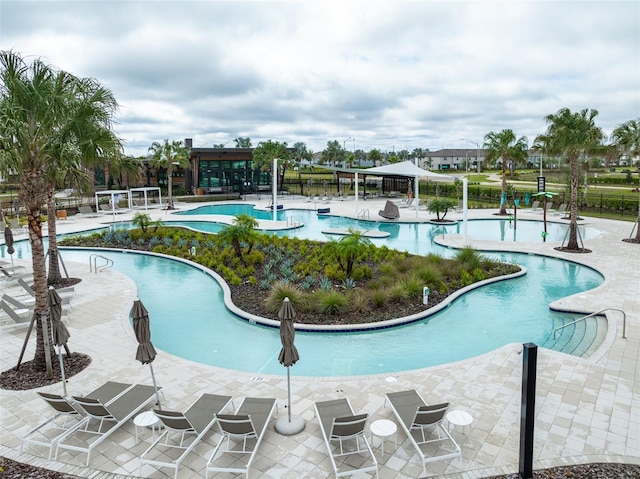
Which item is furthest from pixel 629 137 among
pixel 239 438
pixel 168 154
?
pixel 168 154

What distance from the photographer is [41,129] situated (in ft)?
27.8

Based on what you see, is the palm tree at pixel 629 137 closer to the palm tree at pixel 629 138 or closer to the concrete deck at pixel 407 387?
the palm tree at pixel 629 138

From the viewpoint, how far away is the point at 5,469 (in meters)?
6.29

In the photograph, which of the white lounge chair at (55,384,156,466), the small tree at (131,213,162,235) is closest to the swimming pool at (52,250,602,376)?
the white lounge chair at (55,384,156,466)

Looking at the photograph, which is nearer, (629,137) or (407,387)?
(407,387)

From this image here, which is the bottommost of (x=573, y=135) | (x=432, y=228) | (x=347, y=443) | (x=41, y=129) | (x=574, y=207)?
(x=347, y=443)

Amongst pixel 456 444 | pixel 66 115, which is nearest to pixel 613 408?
pixel 456 444

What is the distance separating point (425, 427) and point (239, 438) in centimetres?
280

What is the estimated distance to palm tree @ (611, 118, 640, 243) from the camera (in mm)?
20688

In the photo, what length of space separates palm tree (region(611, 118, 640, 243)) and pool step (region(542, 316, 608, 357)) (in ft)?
39.8

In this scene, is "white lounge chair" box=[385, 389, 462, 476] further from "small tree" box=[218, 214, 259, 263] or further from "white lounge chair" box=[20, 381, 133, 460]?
"small tree" box=[218, 214, 259, 263]

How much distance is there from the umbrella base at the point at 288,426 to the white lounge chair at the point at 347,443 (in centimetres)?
35

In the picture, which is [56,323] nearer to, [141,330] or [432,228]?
[141,330]

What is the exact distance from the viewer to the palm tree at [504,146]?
3131 centimetres
